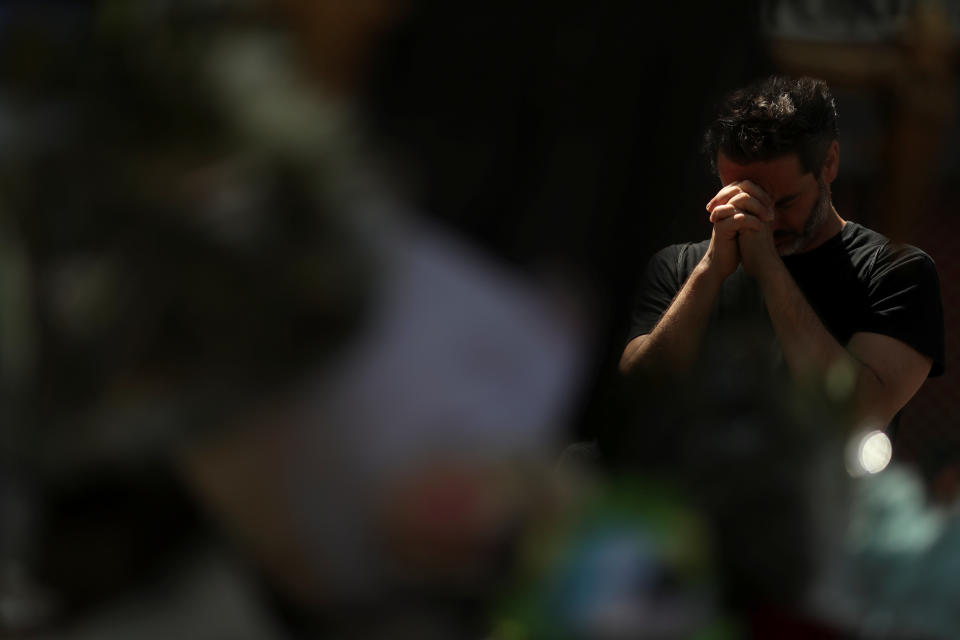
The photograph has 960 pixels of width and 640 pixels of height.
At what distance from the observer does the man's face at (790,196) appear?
1.17 meters

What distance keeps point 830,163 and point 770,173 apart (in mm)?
116

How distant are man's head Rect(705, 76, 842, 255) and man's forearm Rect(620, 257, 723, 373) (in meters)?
0.12

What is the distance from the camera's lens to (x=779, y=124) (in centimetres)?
118

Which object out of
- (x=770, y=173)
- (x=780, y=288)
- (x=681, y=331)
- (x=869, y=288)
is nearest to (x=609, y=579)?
(x=681, y=331)

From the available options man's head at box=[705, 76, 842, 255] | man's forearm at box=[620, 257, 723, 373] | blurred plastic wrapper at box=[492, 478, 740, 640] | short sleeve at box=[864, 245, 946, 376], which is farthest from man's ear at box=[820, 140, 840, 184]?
blurred plastic wrapper at box=[492, 478, 740, 640]

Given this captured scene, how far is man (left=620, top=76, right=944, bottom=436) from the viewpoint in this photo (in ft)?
3.46

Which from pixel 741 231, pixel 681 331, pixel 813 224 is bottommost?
pixel 681 331

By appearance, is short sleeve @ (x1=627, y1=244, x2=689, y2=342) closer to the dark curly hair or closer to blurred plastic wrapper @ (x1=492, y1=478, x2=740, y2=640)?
the dark curly hair

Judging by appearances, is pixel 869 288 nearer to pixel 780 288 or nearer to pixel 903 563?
pixel 780 288

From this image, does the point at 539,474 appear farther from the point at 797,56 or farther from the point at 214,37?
the point at 797,56

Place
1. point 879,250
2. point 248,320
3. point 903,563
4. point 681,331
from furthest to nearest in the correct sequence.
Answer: point 879,250
point 681,331
point 903,563
point 248,320

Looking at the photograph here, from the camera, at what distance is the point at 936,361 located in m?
1.32

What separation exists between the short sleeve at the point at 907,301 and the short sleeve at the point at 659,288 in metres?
0.24

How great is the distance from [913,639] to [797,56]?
659mm
